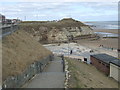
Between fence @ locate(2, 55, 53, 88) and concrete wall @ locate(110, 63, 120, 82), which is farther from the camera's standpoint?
concrete wall @ locate(110, 63, 120, 82)

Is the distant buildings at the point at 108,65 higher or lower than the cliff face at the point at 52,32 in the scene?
lower

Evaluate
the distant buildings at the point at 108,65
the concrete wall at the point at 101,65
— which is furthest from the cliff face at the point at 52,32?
the distant buildings at the point at 108,65

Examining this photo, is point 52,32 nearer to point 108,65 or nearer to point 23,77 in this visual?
point 108,65

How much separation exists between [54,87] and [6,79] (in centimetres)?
325

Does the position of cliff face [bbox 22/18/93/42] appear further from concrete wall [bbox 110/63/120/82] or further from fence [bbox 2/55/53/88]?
fence [bbox 2/55/53/88]

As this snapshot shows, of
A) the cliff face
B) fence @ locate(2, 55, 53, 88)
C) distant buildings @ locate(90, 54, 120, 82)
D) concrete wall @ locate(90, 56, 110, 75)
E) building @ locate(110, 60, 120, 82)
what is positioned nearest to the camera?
fence @ locate(2, 55, 53, 88)

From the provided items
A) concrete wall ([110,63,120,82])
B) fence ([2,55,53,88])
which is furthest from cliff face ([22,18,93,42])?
fence ([2,55,53,88])

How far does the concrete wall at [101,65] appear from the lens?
1970 centimetres

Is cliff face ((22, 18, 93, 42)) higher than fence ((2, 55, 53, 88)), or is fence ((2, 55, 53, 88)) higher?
cliff face ((22, 18, 93, 42))

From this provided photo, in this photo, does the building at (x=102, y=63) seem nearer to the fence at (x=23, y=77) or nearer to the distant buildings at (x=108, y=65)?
the distant buildings at (x=108, y=65)

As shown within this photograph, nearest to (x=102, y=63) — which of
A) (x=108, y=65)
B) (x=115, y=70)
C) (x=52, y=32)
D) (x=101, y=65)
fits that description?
(x=101, y=65)

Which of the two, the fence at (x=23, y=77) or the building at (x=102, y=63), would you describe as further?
the building at (x=102, y=63)

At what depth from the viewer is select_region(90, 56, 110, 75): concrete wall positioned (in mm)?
19703

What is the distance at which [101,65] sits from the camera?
21.3 m
